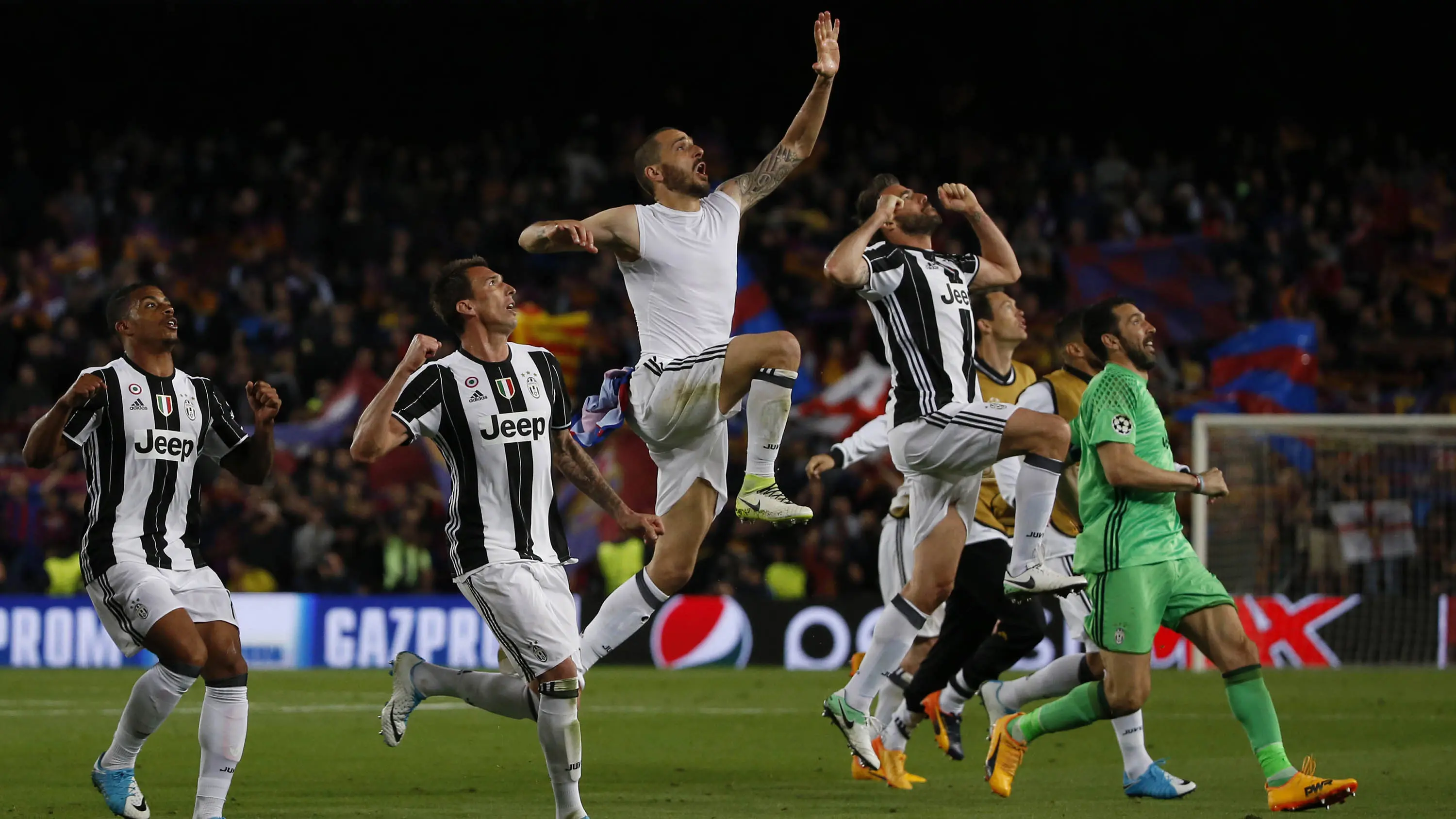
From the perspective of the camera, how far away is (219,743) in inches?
277

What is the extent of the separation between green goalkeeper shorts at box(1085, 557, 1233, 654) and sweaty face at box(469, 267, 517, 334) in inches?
112

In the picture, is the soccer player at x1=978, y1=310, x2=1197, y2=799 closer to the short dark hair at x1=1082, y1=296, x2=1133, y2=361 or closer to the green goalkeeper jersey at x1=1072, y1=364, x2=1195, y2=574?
the green goalkeeper jersey at x1=1072, y1=364, x2=1195, y2=574

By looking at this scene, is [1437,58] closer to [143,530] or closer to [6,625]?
[6,625]

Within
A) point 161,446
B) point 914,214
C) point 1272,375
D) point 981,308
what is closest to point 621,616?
point 161,446

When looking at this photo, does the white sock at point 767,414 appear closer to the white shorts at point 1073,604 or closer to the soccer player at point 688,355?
the soccer player at point 688,355

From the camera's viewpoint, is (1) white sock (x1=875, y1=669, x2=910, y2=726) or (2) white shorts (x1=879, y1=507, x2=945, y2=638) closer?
(1) white sock (x1=875, y1=669, x2=910, y2=726)

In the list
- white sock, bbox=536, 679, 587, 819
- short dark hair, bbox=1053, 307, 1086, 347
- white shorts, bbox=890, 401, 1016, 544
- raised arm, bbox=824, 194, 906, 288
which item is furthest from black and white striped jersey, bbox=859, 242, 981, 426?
white sock, bbox=536, 679, 587, 819

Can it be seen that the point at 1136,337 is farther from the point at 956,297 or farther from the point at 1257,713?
the point at 1257,713

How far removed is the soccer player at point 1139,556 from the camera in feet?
24.9

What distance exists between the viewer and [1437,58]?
25750 millimetres

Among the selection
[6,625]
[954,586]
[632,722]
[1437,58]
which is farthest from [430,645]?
[1437,58]

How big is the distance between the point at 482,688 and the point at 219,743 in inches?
45.0

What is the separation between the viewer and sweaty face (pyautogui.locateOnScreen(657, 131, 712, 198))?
8375 mm

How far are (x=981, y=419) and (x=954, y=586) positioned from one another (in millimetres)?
2307
